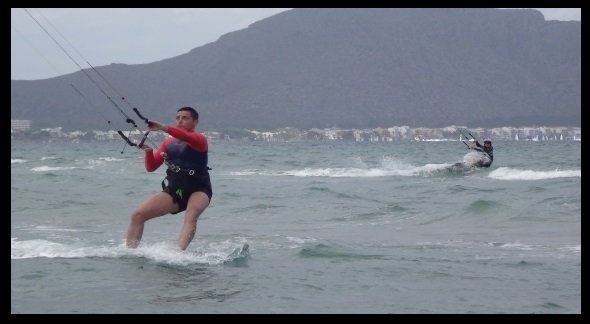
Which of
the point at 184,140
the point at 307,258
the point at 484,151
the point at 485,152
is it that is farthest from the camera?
the point at 485,152

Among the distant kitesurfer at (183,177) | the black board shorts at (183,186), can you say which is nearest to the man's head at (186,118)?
the distant kitesurfer at (183,177)

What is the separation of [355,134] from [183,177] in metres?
142

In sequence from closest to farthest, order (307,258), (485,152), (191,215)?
(191,215), (307,258), (485,152)

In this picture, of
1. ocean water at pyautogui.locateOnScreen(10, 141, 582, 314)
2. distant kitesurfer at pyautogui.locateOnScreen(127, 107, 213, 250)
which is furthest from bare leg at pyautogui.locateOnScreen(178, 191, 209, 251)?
ocean water at pyautogui.locateOnScreen(10, 141, 582, 314)

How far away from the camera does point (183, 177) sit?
9.45m

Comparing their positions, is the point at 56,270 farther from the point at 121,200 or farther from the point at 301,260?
the point at 121,200

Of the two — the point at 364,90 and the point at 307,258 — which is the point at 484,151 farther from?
the point at 364,90

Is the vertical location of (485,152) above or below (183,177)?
below

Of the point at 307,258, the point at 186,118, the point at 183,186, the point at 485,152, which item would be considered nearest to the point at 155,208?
the point at 183,186

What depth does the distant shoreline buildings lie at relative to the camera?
422 feet

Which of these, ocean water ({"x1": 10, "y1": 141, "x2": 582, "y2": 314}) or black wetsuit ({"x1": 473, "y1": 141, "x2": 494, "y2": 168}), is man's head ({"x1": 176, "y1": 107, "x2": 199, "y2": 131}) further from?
black wetsuit ({"x1": 473, "y1": 141, "x2": 494, "y2": 168})

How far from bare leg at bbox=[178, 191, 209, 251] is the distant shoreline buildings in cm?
12080

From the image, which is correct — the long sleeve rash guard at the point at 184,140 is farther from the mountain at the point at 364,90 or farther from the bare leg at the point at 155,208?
the mountain at the point at 364,90
